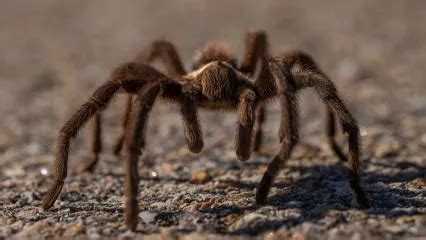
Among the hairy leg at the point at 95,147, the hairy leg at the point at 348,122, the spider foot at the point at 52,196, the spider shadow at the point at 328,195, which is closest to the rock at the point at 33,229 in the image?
the spider foot at the point at 52,196

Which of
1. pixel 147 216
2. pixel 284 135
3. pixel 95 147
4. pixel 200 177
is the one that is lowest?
pixel 147 216

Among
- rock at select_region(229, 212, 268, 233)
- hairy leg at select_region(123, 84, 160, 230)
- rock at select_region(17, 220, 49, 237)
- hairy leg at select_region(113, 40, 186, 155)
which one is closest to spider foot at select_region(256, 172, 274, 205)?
rock at select_region(229, 212, 268, 233)

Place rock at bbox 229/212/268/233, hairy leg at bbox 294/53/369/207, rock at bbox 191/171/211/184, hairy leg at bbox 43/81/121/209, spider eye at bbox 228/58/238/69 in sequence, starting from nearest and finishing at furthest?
rock at bbox 229/212/268/233, hairy leg at bbox 294/53/369/207, hairy leg at bbox 43/81/121/209, rock at bbox 191/171/211/184, spider eye at bbox 228/58/238/69

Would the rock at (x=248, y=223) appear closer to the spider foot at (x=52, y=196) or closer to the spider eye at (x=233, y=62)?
the spider foot at (x=52, y=196)

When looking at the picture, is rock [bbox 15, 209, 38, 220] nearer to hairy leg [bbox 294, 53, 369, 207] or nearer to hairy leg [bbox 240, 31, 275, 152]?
hairy leg [bbox 240, 31, 275, 152]

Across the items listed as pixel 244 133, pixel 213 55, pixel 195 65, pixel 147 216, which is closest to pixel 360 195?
pixel 244 133

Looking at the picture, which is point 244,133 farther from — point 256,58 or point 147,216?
point 256,58
